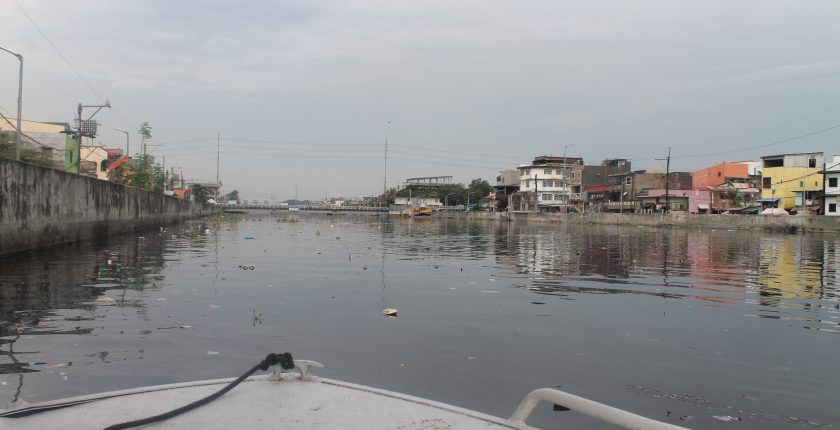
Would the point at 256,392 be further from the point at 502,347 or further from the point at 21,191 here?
the point at 21,191

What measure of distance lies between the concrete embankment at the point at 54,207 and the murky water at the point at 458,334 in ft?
5.29

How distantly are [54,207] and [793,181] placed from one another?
2541 inches

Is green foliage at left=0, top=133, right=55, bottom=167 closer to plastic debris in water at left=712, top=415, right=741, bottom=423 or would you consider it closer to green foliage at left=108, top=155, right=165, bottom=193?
green foliage at left=108, top=155, right=165, bottom=193

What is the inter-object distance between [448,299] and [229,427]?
23.2 feet

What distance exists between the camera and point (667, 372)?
5.52 m

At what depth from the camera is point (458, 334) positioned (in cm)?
694

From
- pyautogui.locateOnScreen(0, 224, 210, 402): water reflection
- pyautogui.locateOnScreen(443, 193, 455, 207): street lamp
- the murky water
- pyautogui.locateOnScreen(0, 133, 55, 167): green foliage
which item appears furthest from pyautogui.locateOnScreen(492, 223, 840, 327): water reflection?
pyautogui.locateOnScreen(443, 193, 455, 207): street lamp

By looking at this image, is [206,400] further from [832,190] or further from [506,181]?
[506,181]

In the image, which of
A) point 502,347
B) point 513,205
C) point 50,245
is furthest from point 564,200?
point 502,347

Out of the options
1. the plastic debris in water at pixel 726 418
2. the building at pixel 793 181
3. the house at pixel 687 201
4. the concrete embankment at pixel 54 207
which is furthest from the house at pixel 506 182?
the plastic debris in water at pixel 726 418

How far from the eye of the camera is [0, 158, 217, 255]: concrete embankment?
14.0m

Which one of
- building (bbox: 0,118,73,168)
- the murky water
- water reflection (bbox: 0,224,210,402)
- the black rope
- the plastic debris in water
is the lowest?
the plastic debris in water

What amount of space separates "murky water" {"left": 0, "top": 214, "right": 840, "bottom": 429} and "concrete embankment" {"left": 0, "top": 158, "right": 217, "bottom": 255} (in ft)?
5.29

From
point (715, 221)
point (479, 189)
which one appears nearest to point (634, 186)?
point (715, 221)
